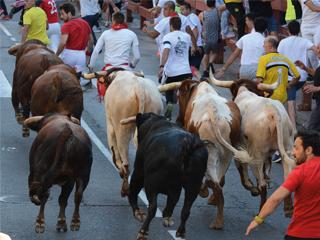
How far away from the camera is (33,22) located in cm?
1956

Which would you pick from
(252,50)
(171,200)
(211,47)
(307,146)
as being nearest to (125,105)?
(171,200)

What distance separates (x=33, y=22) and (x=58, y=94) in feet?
23.0

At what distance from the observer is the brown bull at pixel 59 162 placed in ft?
33.6

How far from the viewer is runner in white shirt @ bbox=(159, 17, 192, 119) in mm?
16625

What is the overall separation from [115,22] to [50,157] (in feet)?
19.3

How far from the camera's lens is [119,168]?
41.4ft

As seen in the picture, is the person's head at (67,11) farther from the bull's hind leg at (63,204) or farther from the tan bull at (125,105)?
the bull's hind leg at (63,204)

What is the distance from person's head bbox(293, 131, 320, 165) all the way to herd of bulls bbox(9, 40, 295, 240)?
6.03ft

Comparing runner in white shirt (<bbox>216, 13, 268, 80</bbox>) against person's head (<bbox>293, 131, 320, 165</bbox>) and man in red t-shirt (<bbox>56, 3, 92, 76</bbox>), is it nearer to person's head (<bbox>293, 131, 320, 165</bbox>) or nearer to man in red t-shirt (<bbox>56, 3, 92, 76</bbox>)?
man in red t-shirt (<bbox>56, 3, 92, 76</bbox>)

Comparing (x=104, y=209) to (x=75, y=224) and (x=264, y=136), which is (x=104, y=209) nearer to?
(x=75, y=224)

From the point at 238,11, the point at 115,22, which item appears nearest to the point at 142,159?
the point at 115,22

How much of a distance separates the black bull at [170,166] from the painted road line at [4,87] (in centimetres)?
890

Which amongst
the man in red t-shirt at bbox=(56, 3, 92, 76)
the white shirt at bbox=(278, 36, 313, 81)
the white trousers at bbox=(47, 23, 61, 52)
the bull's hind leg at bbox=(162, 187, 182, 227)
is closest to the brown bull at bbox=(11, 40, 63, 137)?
the man in red t-shirt at bbox=(56, 3, 92, 76)

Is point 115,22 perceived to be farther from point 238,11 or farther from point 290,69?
point 238,11
